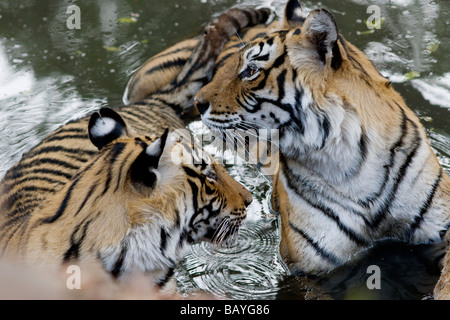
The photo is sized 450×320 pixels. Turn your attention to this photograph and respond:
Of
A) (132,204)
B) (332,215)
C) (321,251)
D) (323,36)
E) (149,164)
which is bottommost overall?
(321,251)

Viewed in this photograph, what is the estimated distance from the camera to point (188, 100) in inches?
166

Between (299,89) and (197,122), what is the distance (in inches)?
66.7

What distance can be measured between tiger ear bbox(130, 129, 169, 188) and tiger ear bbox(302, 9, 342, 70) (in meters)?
0.84

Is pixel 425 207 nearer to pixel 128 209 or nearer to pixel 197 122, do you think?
pixel 128 209

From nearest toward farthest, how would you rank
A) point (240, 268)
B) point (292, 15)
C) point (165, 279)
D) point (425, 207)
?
point (165, 279) → point (425, 207) → point (292, 15) → point (240, 268)

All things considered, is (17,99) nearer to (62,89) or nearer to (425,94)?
(62,89)

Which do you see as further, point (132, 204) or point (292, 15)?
point (292, 15)

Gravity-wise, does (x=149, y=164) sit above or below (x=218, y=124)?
above

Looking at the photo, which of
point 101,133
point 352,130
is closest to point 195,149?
point 101,133

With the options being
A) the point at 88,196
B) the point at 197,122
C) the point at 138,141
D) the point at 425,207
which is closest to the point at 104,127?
the point at 138,141

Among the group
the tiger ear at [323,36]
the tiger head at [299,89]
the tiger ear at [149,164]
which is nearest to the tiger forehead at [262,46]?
the tiger head at [299,89]

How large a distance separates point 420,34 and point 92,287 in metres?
3.82

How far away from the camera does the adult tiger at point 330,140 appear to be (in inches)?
107

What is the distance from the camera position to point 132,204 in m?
2.27
